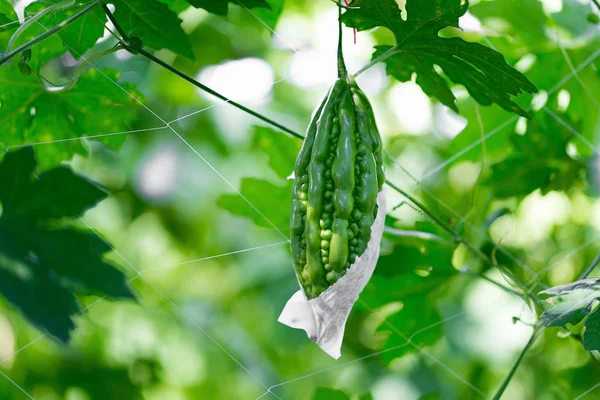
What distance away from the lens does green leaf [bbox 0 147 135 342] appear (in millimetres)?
482

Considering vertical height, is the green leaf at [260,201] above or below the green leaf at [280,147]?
below

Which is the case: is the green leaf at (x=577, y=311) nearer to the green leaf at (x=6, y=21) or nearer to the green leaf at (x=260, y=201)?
the green leaf at (x=260, y=201)

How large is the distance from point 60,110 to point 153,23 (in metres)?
0.21

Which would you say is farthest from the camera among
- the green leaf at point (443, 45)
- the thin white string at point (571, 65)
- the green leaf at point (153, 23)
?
the thin white string at point (571, 65)

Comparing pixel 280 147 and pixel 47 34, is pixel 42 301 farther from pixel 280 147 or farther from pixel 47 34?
pixel 280 147

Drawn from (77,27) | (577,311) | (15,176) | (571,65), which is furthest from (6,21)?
(571,65)

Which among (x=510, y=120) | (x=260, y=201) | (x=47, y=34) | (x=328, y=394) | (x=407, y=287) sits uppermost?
(x=47, y=34)

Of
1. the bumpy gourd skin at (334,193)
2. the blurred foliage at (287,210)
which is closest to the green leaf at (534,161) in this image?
the blurred foliage at (287,210)

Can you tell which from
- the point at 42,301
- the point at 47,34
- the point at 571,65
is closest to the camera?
the point at 42,301

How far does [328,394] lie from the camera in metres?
1.10

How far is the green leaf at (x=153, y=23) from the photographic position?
729mm

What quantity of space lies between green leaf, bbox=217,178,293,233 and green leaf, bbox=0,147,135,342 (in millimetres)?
568

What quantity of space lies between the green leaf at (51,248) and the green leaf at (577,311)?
42 centimetres

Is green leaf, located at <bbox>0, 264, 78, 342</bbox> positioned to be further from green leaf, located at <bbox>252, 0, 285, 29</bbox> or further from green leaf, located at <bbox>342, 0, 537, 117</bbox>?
green leaf, located at <bbox>252, 0, 285, 29</bbox>
